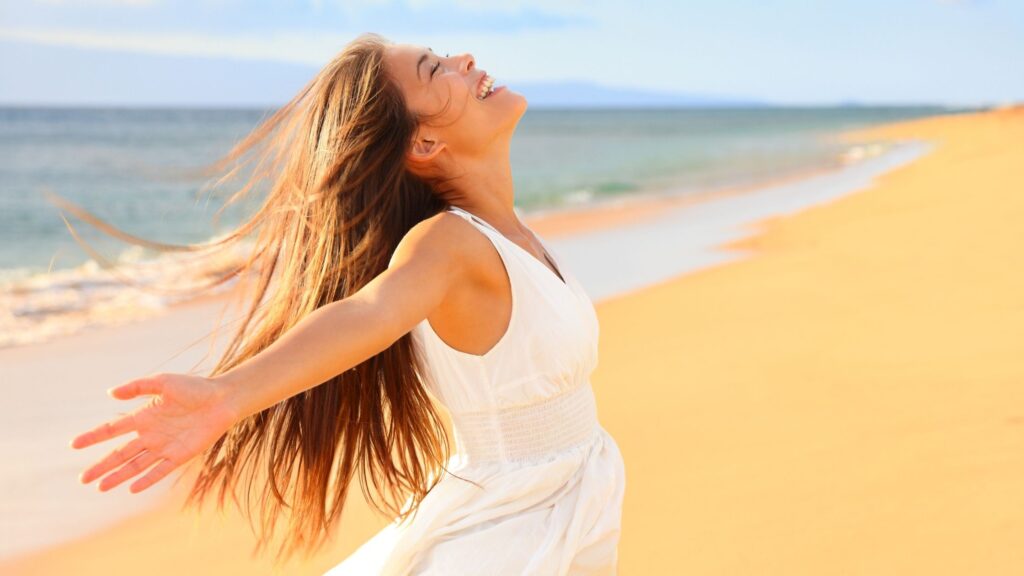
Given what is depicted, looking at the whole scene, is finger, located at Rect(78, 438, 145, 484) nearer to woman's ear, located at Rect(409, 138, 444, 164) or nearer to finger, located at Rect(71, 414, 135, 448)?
finger, located at Rect(71, 414, 135, 448)

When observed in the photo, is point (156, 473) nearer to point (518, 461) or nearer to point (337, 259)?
point (337, 259)

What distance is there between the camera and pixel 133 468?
5.29 feet

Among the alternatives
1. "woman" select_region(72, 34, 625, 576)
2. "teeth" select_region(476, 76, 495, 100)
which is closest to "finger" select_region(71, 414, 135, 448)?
"woman" select_region(72, 34, 625, 576)

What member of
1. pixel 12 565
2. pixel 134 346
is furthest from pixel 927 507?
pixel 134 346

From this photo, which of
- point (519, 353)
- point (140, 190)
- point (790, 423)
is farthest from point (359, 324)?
point (140, 190)

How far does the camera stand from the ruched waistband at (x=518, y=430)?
92.0 inches

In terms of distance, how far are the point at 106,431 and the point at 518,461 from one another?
3.24 feet

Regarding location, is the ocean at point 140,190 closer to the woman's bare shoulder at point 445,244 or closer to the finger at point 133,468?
the woman's bare shoulder at point 445,244

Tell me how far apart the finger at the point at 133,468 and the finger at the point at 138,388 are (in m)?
0.11

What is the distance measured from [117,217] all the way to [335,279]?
17109 millimetres

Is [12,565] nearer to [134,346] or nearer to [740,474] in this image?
[740,474]

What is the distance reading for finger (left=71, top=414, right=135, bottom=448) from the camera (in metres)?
1.56

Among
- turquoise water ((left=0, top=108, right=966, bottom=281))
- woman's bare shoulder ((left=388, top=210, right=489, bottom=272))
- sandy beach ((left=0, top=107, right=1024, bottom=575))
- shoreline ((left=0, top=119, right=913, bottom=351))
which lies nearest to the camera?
woman's bare shoulder ((left=388, top=210, right=489, bottom=272))

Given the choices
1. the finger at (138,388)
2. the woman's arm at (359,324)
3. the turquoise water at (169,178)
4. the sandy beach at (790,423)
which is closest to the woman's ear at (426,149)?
the woman's arm at (359,324)
